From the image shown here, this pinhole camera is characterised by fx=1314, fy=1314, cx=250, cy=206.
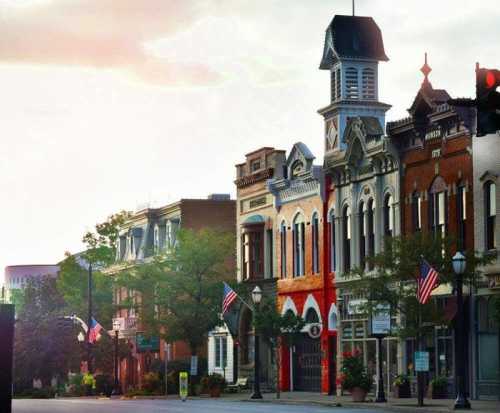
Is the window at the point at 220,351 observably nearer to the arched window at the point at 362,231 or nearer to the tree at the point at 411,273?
the arched window at the point at 362,231

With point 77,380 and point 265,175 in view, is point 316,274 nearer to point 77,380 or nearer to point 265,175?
point 265,175

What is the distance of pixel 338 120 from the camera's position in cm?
6394

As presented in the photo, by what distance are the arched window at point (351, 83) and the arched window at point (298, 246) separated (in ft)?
24.4

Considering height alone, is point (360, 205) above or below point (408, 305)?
above

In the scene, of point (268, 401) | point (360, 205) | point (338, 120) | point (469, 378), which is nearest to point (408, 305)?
point (469, 378)

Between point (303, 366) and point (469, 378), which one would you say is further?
point (303, 366)

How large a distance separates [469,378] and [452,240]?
5897 mm

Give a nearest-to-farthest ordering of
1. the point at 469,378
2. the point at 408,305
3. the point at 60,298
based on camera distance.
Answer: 1. the point at 408,305
2. the point at 469,378
3. the point at 60,298

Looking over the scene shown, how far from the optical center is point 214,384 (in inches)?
2616

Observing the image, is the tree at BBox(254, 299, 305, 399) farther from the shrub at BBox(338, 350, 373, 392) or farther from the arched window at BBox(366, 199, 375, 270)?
the shrub at BBox(338, 350, 373, 392)

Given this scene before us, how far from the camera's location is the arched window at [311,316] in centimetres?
6612

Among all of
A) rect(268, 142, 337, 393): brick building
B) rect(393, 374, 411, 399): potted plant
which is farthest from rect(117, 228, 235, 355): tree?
rect(393, 374, 411, 399): potted plant

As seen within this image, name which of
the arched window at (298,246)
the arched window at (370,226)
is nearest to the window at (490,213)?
the arched window at (370,226)

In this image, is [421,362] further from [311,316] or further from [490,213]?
[311,316]
